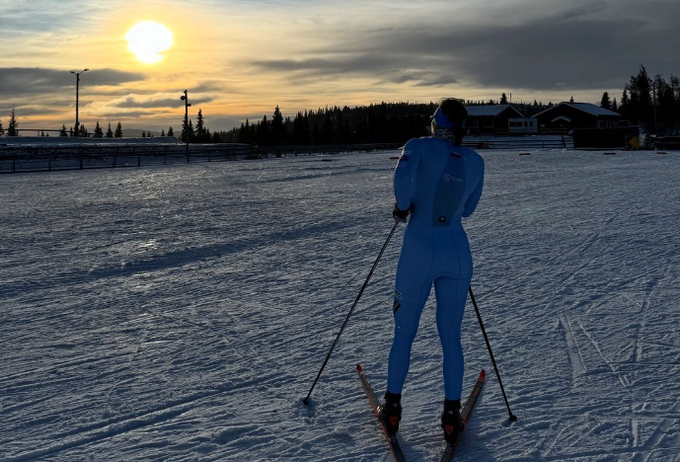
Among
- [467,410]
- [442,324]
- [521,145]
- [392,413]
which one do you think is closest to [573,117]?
[521,145]

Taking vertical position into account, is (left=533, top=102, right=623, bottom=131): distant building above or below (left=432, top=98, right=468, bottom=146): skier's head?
above

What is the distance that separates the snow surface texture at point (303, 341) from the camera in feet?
12.7

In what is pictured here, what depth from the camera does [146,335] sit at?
594 cm

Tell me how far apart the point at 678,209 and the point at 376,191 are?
327 inches

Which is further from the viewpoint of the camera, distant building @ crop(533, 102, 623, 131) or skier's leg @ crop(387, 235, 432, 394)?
distant building @ crop(533, 102, 623, 131)

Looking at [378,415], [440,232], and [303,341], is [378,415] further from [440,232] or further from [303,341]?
[303,341]

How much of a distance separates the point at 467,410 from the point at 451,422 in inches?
17.4

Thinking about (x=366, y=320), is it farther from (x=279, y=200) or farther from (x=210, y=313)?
(x=279, y=200)

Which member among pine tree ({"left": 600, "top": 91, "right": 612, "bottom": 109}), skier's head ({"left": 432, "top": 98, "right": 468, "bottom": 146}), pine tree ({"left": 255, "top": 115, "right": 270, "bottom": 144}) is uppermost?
pine tree ({"left": 600, "top": 91, "right": 612, "bottom": 109})

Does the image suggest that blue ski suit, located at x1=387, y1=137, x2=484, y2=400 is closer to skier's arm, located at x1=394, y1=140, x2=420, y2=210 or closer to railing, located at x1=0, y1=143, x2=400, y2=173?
skier's arm, located at x1=394, y1=140, x2=420, y2=210

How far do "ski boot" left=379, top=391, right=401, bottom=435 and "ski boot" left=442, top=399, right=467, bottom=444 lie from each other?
270 millimetres

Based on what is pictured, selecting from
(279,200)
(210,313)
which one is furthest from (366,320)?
(279,200)

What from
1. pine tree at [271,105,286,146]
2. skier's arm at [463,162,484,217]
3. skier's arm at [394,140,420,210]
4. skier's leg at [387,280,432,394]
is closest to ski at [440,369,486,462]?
skier's leg at [387,280,432,394]

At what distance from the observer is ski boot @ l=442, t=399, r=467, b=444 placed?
3.69 meters
